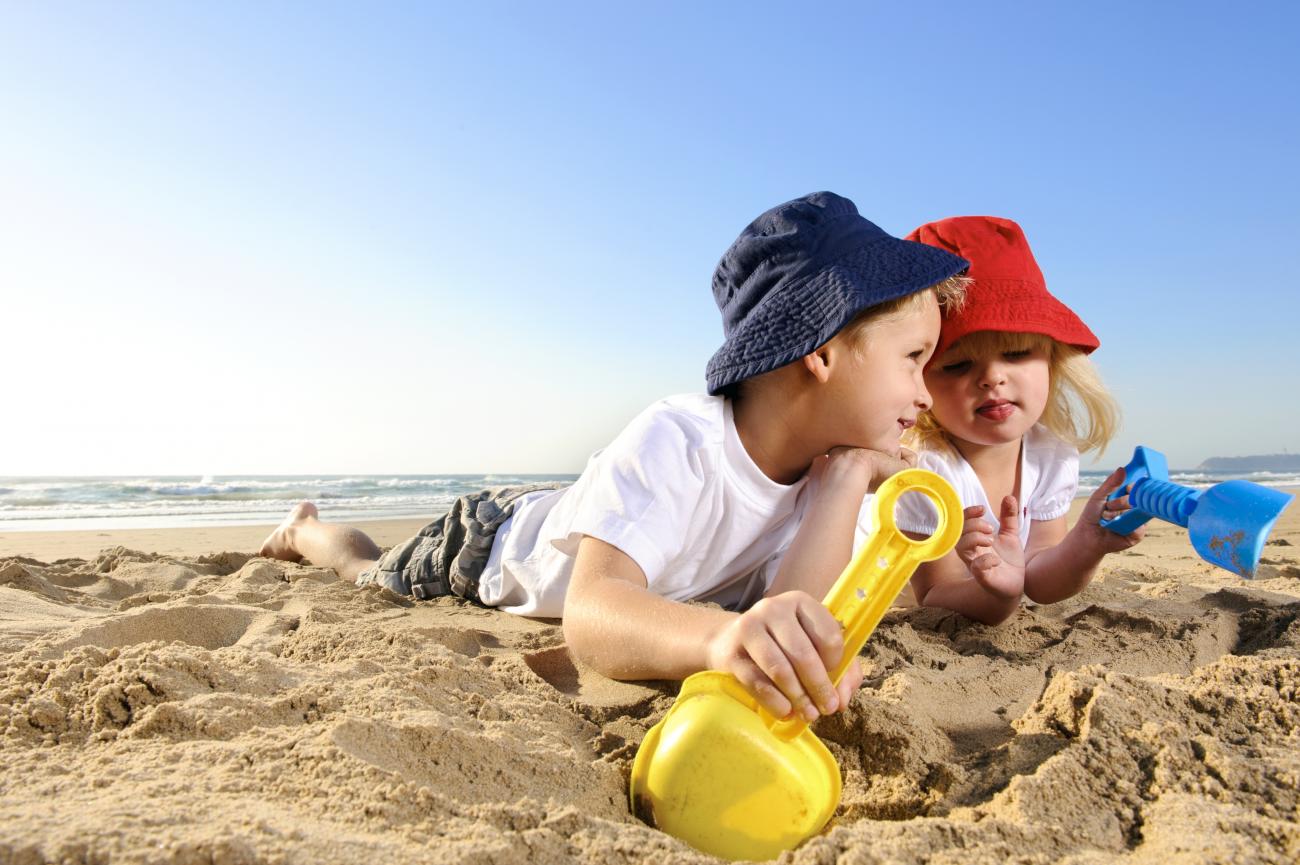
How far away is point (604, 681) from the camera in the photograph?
187 cm

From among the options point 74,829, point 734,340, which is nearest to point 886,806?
point 74,829

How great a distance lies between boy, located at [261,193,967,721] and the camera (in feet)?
6.20

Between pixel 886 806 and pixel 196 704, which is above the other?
pixel 196 704

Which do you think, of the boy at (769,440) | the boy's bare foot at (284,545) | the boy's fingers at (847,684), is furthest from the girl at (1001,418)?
the boy's bare foot at (284,545)

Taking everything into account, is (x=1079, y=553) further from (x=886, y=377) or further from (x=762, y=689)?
(x=762, y=689)

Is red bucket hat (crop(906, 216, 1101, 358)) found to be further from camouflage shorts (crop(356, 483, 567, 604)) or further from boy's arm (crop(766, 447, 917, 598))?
camouflage shorts (crop(356, 483, 567, 604))

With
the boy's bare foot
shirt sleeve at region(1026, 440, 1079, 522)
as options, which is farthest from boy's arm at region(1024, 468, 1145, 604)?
the boy's bare foot

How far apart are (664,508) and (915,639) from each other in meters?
0.85

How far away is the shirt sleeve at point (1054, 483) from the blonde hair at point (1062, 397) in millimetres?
56

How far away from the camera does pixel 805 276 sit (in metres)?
2.09

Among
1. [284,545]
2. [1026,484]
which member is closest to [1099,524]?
[1026,484]

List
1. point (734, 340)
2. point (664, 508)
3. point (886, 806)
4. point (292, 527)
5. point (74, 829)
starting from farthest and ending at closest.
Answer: point (292, 527) < point (734, 340) < point (664, 508) < point (886, 806) < point (74, 829)

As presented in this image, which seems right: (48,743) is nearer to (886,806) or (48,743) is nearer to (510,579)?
(886,806)

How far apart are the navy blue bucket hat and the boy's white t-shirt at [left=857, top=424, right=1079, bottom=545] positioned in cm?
79
